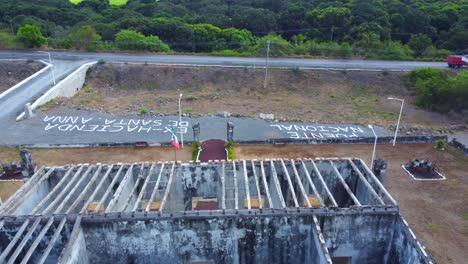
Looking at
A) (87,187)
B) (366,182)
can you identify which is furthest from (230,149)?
(87,187)

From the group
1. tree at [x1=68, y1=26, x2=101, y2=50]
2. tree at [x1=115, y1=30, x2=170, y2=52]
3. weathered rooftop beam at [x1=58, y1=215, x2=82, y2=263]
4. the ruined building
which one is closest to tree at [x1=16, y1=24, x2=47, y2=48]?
tree at [x1=68, y1=26, x2=101, y2=50]

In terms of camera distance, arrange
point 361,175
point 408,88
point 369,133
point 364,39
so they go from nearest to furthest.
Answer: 1. point 361,175
2. point 369,133
3. point 408,88
4. point 364,39

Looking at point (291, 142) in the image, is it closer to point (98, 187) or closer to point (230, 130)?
point (230, 130)

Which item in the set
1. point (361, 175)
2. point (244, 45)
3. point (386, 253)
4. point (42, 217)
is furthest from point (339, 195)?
point (244, 45)

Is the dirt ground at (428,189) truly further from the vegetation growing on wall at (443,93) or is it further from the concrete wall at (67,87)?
the concrete wall at (67,87)

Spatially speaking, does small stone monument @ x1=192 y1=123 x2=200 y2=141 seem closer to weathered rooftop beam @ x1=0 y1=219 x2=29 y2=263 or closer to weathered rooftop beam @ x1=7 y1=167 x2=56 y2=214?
weathered rooftop beam @ x1=7 y1=167 x2=56 y2=214

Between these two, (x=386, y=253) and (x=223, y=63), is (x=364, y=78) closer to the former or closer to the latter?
(x=223, y=63)

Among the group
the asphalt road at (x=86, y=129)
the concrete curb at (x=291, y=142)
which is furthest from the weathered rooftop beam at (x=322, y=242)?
the asphalt road at (x=86, y=129)
